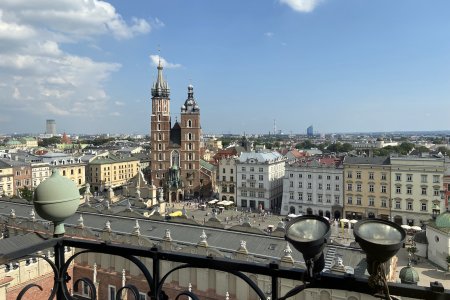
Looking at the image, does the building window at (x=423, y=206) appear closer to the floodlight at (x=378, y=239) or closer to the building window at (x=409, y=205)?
the building window at (x=409, y=205)

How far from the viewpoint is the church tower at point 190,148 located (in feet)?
231

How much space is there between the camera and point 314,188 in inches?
2137

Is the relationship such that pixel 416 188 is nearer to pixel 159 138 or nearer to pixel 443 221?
pixel 443 221

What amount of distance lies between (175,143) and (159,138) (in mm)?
3303

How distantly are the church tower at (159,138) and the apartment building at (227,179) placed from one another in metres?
12.4

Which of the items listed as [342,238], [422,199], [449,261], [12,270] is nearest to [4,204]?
[12,270]

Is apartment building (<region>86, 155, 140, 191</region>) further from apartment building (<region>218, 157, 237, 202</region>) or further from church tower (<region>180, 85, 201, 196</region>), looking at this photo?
apartment building (<region>218, 157, 237, 202</region>)

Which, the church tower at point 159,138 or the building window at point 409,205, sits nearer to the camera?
the building window at point 409,205

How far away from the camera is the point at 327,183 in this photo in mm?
53312

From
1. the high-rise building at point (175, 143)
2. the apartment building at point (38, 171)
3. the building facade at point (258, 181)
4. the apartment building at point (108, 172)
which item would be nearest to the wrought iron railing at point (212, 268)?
the building facade at point (258, 181)

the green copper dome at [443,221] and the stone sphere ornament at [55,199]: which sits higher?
the stone sphere ornament at [55,199]

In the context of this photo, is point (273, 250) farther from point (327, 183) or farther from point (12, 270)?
point (327, 183)

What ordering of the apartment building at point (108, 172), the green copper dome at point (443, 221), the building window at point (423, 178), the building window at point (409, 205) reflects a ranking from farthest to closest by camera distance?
the apartment building at point (108, 172), the building window at point (409, 205), the building window at point (423, 178), the green copper dome at point (443, 221)

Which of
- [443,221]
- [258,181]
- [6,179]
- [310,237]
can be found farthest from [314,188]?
[310,237]
